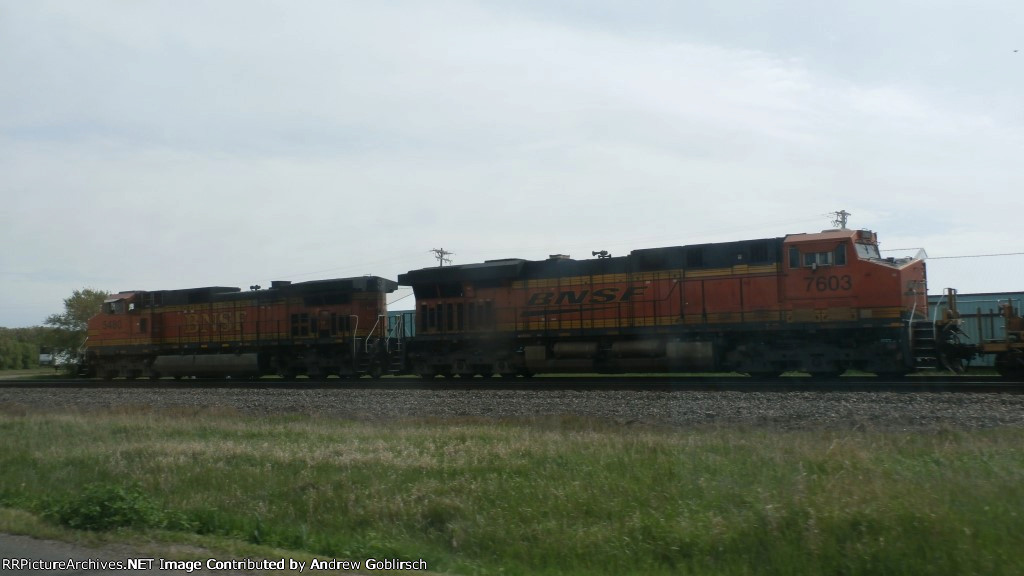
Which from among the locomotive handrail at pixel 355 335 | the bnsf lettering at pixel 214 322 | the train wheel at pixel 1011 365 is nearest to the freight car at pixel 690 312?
the train wheel at pixel 1011 365

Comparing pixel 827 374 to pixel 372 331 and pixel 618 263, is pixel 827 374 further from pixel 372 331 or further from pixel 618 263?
pixel 372 331

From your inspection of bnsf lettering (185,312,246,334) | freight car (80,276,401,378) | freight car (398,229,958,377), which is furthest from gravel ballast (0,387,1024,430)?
bnsf lettering (185,312,246,334)

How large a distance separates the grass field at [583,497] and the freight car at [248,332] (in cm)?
1577

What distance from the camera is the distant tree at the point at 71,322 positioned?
4434 centimetres

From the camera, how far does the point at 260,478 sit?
8398 millimetres

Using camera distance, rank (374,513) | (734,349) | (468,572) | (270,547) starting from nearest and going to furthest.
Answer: (468,572)
(270,547)
(374,513)
(734,349)

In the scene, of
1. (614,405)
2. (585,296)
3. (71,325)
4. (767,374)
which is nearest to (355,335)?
(585,296)

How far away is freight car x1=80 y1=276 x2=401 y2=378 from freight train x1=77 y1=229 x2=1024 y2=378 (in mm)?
52

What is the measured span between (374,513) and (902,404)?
30.3 ft

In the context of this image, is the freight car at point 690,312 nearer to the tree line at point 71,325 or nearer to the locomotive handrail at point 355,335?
the locomotive handrail at point 355,335

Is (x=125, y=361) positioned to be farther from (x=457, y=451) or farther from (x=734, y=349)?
(x=457, y=451)

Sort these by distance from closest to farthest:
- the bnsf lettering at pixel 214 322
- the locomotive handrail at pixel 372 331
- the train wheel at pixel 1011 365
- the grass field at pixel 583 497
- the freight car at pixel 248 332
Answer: the grass field at pixel 583 497, the train wheel at pixel 1011 365, the locomotive handrail at pixel 372 331, the freight car at pixel 248 332, the bnsf lettering at pixel 214 322

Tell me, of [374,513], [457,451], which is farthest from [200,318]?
[374,513]

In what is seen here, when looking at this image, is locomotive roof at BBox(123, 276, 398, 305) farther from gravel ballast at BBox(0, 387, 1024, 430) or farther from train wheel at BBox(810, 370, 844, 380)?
train wheel at BBox(810, 370, 844, 380)
